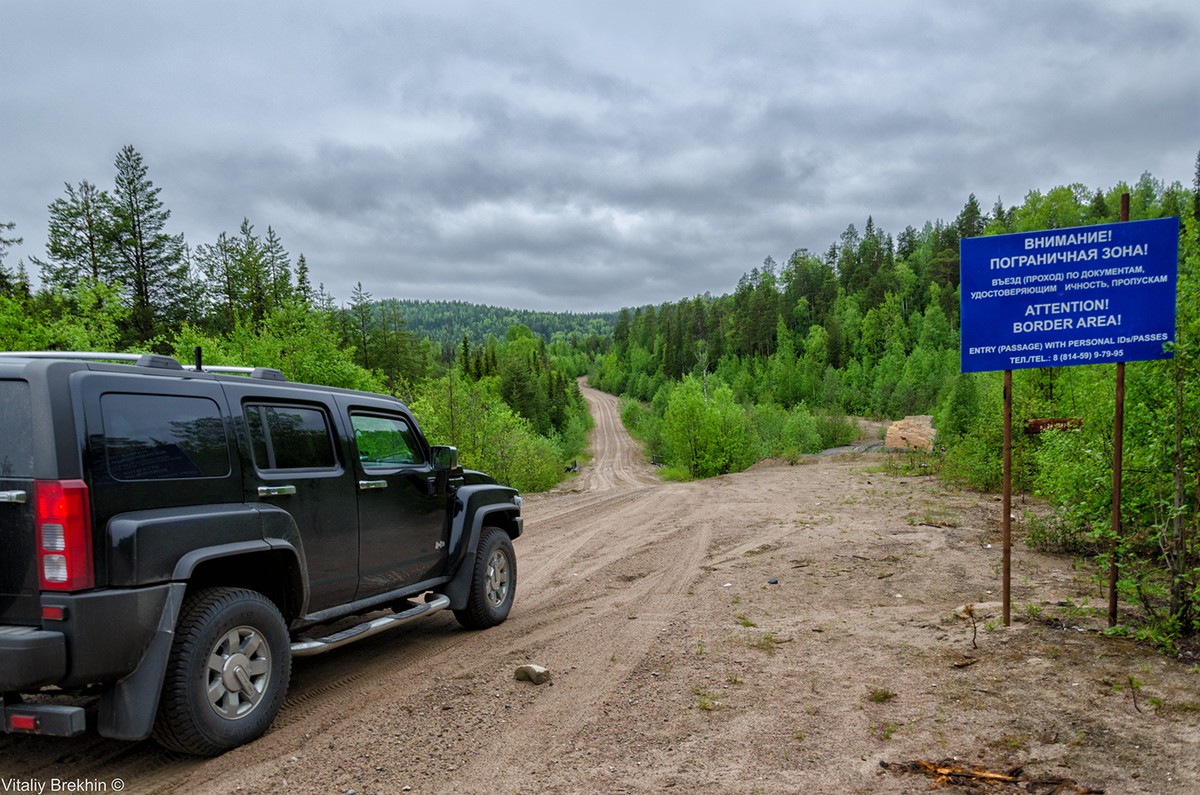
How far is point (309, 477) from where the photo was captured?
181 inches

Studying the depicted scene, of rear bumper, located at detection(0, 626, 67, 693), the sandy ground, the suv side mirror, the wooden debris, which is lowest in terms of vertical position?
the sandy ground

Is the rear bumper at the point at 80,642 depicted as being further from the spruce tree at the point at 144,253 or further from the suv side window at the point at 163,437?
the spruce tree at the point at 144,253

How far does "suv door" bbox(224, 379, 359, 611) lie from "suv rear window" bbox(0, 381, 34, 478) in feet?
3.58

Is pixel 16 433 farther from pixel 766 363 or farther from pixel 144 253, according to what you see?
pixel 766 363

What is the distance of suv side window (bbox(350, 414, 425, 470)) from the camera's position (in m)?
5.30

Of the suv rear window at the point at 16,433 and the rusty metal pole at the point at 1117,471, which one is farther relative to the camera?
the rusty metal pole at the point at 1117,471

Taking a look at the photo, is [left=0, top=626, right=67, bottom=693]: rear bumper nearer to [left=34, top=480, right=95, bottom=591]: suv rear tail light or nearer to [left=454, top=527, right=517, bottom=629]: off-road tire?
[left=34, top=480, right=95, bottom=591]: suv rear tail light

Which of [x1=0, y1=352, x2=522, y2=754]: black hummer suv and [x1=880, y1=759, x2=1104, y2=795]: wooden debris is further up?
[x1=0, y1=352, x2=522, y2=754]: black hummer suv

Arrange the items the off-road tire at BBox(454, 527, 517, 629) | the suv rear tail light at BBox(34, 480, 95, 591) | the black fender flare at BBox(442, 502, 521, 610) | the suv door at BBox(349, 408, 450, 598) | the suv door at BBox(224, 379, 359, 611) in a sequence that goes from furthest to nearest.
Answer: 1. the off-road tire at BBox(454, 527, 517, 629)
2. the black fender flare at BBox(442, 502, 521, 610)
3. the suv door at BBox(349, 408, 450, 598)
4. the suv door at BBox(224, 379, 359, 611)
5. the suv rear tail light at BBox(34, 480, 95, 591)

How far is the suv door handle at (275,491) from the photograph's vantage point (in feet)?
13.9

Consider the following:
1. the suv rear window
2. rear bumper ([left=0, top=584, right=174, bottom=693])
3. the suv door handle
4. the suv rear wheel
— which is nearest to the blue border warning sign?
the suv door handle

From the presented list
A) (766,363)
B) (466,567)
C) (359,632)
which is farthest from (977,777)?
(766,363)

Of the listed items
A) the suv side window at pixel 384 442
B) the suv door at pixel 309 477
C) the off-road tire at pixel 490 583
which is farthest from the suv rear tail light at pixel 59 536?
the off-road tire at pixel 490 583

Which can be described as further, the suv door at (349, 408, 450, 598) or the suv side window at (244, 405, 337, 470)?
the suv door at (349, 408, 450, 598)
